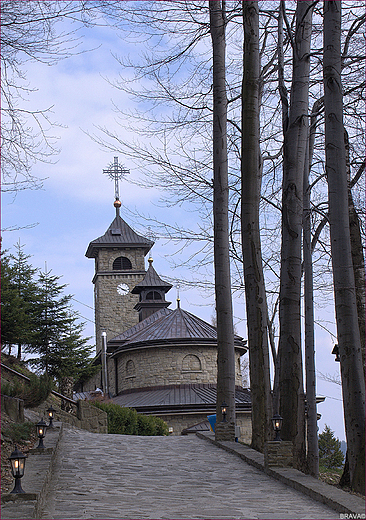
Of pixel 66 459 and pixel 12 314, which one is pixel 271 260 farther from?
pixel 12 314

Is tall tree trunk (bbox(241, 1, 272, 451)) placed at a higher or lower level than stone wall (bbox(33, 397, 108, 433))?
higher

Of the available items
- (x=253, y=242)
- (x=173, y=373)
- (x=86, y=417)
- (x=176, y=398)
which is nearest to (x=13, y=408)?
(x=253, y=242)

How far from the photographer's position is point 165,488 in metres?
8.96

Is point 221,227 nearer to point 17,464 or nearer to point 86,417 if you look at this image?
point 17,464

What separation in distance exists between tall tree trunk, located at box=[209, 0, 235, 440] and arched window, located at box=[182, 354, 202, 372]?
67.0 ft

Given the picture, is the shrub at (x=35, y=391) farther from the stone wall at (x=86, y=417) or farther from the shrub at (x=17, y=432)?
the stone wall at (x=86, y=417)

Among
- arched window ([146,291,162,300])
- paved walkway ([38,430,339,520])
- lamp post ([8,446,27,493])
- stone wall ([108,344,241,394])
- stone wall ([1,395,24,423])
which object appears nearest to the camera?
lamp post ([8,446,27,493])

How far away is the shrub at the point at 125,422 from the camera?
25.0 meters

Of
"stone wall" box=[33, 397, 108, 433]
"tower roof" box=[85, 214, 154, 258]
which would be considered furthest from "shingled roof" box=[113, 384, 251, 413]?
"tower roof" box=[85, 214, 154, 258]

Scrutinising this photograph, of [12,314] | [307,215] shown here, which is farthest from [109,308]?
[307,215]

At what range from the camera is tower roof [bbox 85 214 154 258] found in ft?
202

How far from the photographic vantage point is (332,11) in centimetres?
930

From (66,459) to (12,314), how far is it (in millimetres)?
18791

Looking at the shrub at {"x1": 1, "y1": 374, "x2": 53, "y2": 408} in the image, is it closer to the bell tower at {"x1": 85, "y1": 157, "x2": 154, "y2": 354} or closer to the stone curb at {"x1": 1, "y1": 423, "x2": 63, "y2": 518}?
the stone curb at {"x1": 1, "y1": 423, "x2": 63, "y2": 518}
